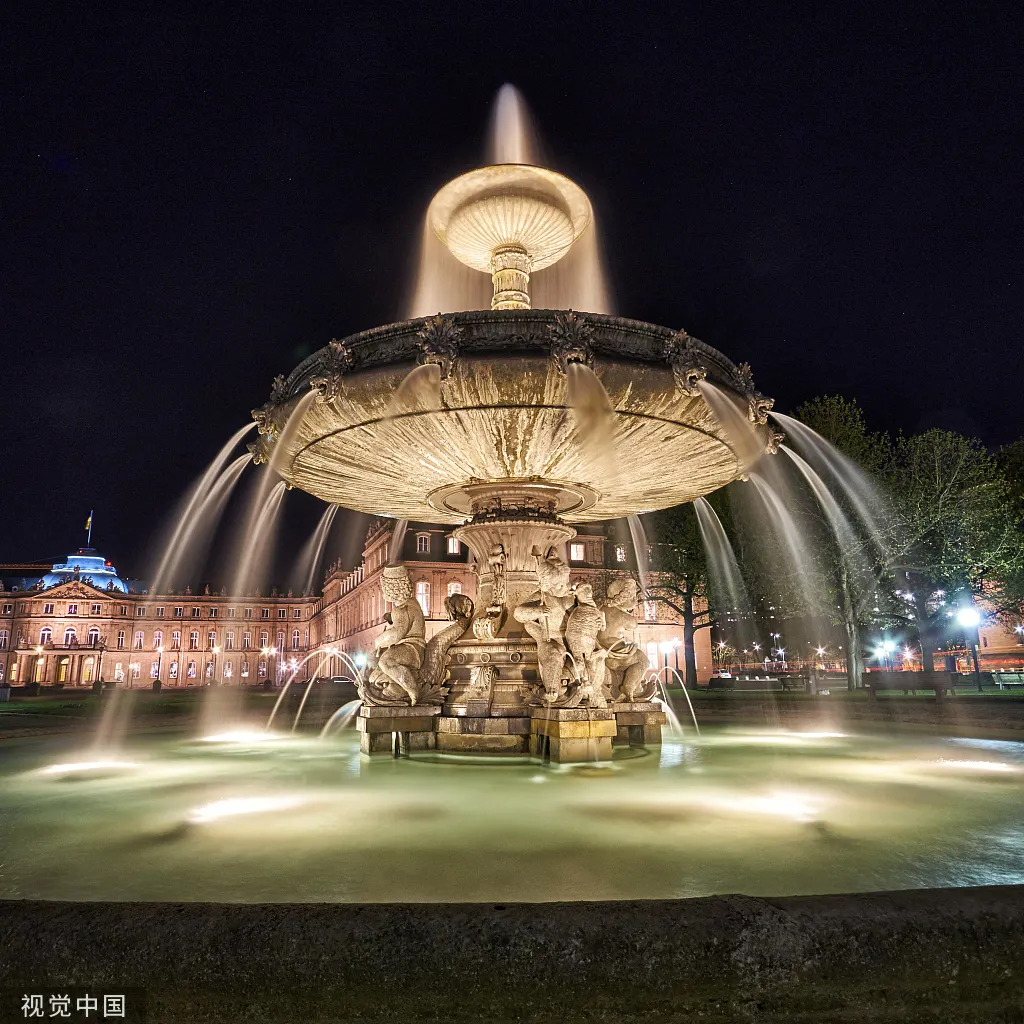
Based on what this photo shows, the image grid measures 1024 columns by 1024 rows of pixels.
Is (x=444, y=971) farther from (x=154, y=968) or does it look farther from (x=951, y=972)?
(x=951, y=972)

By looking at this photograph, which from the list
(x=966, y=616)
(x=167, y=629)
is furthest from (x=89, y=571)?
(x=966, y=616)

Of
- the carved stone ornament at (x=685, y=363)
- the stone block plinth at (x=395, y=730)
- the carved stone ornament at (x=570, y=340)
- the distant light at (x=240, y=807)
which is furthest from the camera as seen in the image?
the stone block plinth at (x=395, y=730)

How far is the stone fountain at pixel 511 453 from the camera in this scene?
23.7 ft

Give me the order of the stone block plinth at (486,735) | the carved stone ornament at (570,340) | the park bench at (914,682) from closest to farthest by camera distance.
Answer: the carved stone ornament at (570,340), the stone block plinth at (486,735), the park bench at (914,682)

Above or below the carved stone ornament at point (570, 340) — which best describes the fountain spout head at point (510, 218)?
above

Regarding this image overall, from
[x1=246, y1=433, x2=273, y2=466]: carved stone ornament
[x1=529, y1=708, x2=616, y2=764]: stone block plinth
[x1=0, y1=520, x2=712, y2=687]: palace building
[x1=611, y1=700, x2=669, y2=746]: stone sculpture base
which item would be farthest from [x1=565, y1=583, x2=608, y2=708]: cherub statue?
[x1=0, y1=520, x2=712, y2=687]: palace building

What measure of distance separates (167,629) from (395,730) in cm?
13140

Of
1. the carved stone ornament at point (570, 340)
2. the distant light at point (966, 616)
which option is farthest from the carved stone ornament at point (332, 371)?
the distant light at point (966, 616)

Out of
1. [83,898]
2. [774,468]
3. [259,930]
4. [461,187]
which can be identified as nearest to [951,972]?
[259,930]

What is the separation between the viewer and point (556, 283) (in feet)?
52.8

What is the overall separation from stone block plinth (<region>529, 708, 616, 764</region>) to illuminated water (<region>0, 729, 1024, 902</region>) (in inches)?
11.0

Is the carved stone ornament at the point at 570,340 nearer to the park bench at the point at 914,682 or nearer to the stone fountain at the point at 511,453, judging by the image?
the stone fountain at the point at 511,453

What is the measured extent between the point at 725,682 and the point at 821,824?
42.7 metres

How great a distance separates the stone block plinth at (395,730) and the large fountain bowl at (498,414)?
3065mm
